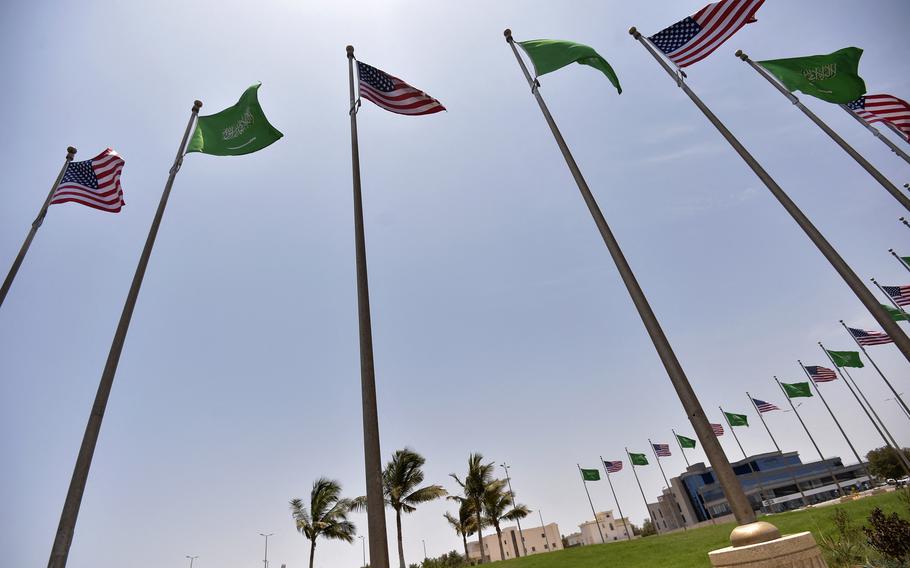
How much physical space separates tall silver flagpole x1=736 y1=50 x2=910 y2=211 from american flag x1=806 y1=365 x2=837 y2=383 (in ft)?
97.3

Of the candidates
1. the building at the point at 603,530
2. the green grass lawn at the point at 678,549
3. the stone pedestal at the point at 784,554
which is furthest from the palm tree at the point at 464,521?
the building at the point at 603,530

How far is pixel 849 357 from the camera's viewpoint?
3372 cm

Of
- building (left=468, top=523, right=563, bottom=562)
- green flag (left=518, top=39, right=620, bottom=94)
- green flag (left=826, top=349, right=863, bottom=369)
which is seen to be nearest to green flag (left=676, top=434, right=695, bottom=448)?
green flag (left=826, top=349, right=863, bottom=369)

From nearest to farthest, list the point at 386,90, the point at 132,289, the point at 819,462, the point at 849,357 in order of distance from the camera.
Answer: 1. the point at 132,289
2. the point at 386,90
3. the point at 849,357
4. the point at 819,462

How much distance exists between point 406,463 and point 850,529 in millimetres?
31084

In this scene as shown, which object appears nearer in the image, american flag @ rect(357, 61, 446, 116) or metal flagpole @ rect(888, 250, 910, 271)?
american flag @ rect(357, 61, 446, 116)

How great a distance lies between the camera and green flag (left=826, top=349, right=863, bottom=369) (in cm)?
3334

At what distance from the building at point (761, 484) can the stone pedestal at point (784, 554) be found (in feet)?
276

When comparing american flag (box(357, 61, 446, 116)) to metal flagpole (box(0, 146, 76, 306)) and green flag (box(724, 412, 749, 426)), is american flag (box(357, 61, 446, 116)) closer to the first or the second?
metal flagpole (box(0, 146, 76, 306))

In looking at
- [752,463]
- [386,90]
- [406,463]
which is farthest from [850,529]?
[752,463]

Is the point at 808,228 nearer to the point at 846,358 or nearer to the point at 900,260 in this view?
the point at 900,260

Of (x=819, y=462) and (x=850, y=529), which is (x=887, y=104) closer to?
(x=850, y=529)

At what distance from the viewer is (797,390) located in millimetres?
42344

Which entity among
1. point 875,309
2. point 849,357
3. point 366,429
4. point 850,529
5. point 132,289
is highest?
point 849,357
